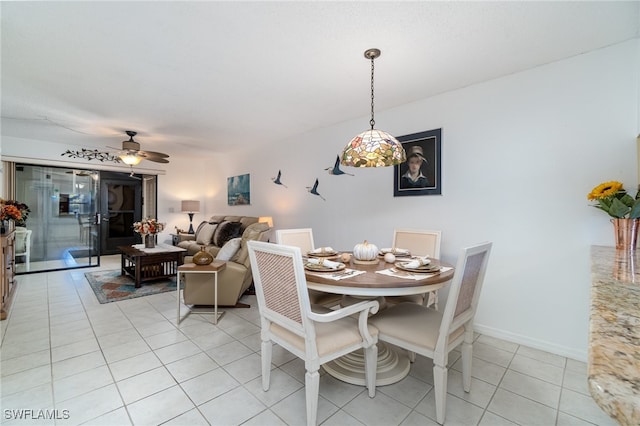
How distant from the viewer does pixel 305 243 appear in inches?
112

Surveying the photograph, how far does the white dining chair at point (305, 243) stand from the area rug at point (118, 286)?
7.50 feet

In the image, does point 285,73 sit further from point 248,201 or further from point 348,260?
point 248,201

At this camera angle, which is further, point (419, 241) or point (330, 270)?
point (419, 241)

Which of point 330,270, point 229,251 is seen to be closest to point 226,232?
point 229,251

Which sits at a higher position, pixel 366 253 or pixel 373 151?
pixel 373 151

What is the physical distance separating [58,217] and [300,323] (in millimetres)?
6206

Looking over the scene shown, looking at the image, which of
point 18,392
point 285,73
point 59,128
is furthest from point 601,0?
point 59,128

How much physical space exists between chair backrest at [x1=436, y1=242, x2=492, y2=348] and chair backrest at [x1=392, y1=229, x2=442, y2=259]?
0.81m

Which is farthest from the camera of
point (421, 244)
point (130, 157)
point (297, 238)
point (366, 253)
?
A: point (130, 157)

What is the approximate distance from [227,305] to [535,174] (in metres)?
3.34

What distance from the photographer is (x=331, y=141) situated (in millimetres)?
4027

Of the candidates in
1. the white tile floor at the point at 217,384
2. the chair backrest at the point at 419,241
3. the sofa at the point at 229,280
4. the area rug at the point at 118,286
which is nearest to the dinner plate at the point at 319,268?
the white tile floor at the point at 217,384

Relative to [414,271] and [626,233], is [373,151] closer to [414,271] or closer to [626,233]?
[414,271]

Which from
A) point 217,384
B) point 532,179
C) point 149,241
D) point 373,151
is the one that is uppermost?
point 373,151
